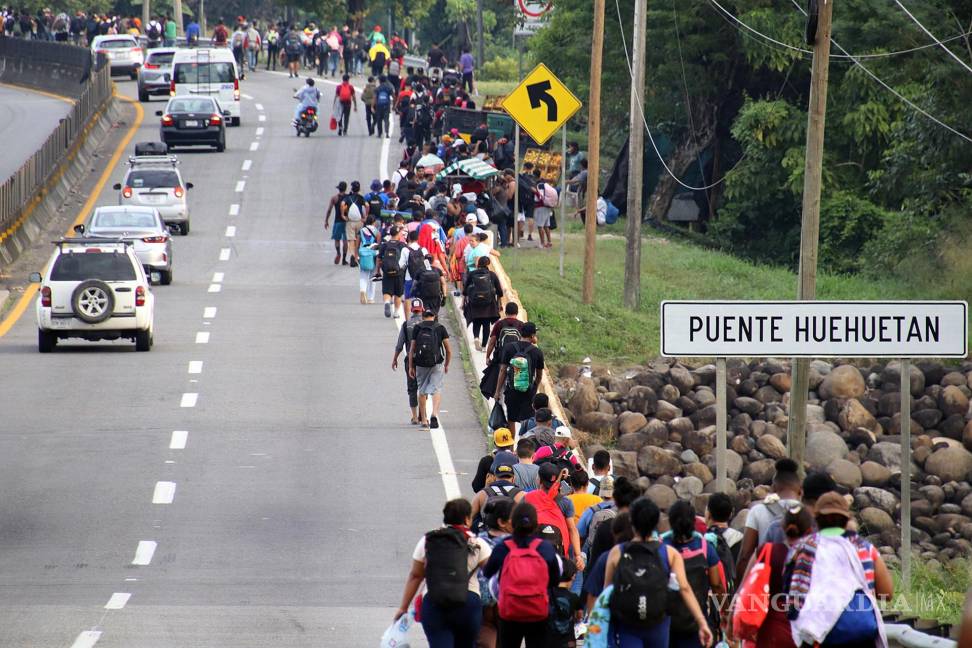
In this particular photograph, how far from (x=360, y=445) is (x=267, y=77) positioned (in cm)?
5748

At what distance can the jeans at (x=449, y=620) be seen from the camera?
9.70 m

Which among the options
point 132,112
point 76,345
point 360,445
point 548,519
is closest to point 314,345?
point 76,345

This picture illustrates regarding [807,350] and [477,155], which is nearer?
[807,350]

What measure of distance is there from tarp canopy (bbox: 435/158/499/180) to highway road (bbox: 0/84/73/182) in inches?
545

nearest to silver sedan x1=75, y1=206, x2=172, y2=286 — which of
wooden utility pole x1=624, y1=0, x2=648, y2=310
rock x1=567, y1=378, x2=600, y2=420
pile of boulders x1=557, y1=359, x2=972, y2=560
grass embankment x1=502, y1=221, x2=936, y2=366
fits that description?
grass embankment x1=502, y1=221, x2=936, y2=366

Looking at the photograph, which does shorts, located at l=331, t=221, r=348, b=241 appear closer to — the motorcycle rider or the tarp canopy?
the tarp canopy

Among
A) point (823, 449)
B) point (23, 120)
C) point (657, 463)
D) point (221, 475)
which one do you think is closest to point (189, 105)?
point (23, 120)

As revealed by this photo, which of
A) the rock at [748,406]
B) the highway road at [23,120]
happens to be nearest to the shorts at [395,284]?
the rock at [748,406]

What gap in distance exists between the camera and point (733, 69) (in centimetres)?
4459

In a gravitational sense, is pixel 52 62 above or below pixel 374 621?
above

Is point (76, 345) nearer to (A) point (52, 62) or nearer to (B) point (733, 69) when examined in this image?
(B) point (733, 69)

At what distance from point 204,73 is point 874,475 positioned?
36.4 meters

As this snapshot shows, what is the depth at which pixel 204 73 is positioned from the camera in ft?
183

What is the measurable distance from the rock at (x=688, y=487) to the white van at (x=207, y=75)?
3597 cm
